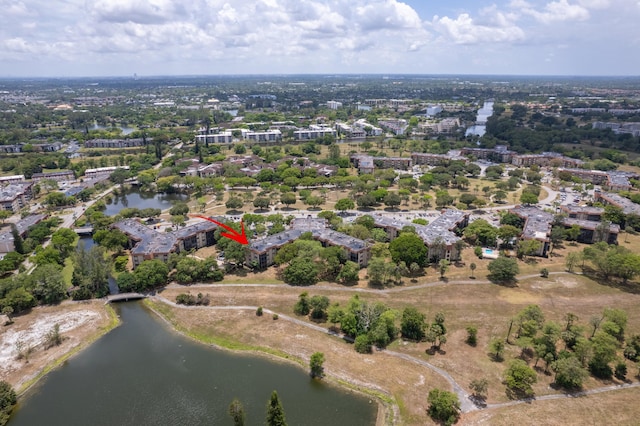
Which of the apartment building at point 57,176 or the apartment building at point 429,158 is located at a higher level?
the apartment building at point 429,158

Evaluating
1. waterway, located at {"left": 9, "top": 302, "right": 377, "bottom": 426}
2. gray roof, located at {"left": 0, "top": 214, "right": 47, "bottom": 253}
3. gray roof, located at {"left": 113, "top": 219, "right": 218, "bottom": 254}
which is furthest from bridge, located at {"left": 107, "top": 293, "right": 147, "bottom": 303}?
gray roof, located at {"left": 0, "top": 214, "right": 47, "bottom": 253}

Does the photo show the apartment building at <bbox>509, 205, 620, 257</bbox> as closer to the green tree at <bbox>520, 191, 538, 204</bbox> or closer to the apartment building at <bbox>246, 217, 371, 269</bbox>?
the green tree at <bbox>520, 191, 538, 204</bbox>

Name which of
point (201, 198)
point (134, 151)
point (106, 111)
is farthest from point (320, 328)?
point (106, 111)

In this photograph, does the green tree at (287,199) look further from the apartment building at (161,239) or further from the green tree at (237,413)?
the green tree at (237,413)

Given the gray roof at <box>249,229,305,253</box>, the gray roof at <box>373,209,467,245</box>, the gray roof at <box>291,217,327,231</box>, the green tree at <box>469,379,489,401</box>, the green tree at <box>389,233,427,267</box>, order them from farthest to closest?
the gray roof at <box>291,217,327,231</box> → the gray roof at <box>373,209,467,245</box> → the gray roof at <box>249,229,305,253</box> → the green tree at <box>389,233,427,267</box> → the green tree at <box>469,379,489,401</box>

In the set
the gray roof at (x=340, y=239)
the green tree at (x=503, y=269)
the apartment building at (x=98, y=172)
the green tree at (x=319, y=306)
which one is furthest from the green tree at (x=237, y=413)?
the apartment building at (x=98, y=172)

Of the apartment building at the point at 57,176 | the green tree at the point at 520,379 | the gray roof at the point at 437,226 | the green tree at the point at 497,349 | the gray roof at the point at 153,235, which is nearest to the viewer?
the green tree at the point at 520,379
